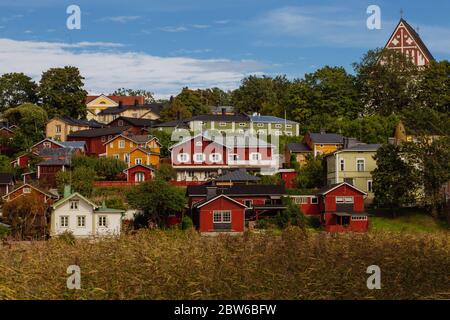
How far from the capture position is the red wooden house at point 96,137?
7406 cm

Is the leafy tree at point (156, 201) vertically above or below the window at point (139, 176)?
below

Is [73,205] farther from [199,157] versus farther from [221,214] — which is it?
[199,157]

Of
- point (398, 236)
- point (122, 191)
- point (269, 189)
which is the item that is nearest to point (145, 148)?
point (122, 191)

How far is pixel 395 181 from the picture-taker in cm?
4809

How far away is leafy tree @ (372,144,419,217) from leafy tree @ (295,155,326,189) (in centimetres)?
996

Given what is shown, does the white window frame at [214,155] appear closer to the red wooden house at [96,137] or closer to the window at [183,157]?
the window at [183,157]

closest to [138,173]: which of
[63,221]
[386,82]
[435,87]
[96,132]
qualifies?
[63,221]

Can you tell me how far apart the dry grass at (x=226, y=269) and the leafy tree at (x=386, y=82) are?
205 ft

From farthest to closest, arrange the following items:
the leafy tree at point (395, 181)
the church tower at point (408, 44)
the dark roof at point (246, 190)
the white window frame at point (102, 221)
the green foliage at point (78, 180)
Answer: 1. the church tower at point (408, 44)
2. the green foliage at point (78, 180)
3. the dark roof at point (246, 190)
4. the leafy tree at point (395, 181)
5. the white window frame at point (102, 221)

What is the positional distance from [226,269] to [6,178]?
152 ft

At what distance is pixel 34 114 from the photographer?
74750 mm

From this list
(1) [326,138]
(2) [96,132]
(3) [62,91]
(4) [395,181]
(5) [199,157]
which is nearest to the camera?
(4) [395,181]

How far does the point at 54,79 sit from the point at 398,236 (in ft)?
230

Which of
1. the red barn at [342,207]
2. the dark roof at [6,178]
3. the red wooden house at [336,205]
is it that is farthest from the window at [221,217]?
the dark roof at [6,178]
